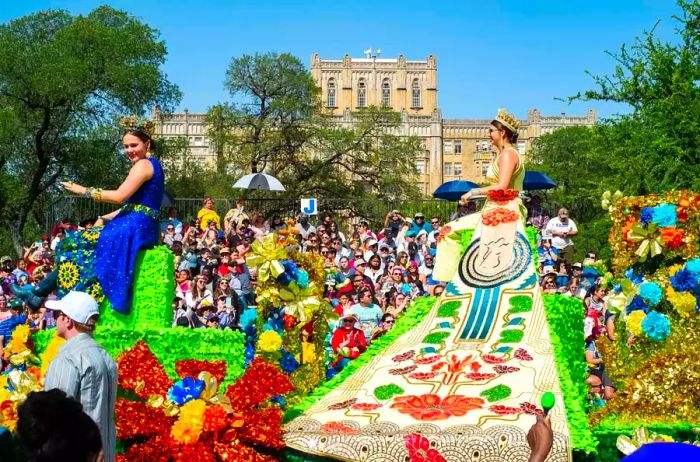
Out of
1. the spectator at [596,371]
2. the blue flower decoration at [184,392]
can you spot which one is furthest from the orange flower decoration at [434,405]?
the spectator at [596,371]

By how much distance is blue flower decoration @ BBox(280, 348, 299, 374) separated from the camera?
392 inches

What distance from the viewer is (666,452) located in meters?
2.92

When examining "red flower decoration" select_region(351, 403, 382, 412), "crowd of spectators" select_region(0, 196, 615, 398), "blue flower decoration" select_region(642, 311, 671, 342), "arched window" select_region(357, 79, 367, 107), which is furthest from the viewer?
"arched window" select_region(357, 79, 367, 107)

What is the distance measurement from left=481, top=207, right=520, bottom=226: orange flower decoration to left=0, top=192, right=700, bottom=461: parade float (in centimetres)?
2

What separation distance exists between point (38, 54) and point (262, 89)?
10.2m

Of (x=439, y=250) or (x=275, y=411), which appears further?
(x=439, y=250)

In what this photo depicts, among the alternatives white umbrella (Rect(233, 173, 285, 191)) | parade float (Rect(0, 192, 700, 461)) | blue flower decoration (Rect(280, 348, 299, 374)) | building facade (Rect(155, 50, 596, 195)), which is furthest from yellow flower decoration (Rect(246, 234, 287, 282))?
building facade (Rect(155, 50, 596, 195))

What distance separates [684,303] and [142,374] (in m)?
4.60

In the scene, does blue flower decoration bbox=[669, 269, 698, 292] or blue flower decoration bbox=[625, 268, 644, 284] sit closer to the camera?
blue flower decoration bbox=[669, 269, 698, 292]

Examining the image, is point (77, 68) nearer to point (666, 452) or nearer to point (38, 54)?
point (38, 54)

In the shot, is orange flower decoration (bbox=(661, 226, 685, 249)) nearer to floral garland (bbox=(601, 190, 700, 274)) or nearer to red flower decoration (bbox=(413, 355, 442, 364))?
floral garland (bbox=(601, 190, 700, 274))

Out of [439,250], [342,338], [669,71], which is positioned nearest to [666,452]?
[439,250]

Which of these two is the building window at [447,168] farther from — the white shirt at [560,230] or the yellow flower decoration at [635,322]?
the yellow flower decoration at [635,322]

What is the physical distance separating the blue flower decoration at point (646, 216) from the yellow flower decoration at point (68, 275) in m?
5.05
